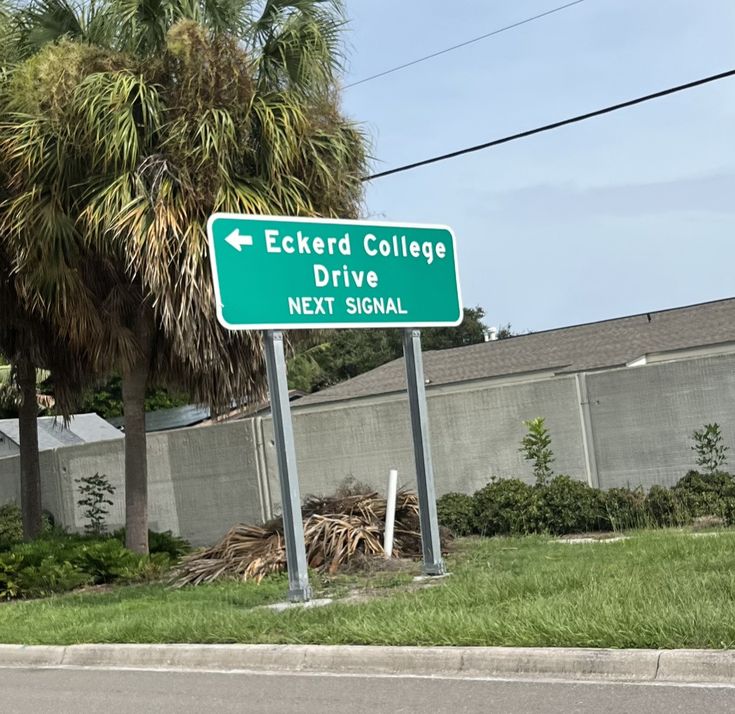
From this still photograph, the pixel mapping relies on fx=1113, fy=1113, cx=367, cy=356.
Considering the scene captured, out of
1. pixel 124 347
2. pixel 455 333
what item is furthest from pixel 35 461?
pixel 455 333

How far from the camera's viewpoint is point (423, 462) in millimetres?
11383

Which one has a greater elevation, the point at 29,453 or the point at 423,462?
the point at 29,453

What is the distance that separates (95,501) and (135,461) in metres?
5.74

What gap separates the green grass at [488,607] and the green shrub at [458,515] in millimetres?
1748

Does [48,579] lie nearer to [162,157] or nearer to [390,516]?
[390,516]

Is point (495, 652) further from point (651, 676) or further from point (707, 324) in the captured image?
point (707, 324)

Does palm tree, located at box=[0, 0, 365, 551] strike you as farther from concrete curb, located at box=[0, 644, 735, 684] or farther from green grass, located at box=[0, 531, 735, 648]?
concrete curb, located at box=[0, 644, 735, 684]

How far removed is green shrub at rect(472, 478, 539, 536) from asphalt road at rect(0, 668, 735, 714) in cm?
663

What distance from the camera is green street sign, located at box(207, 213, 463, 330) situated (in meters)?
10.0

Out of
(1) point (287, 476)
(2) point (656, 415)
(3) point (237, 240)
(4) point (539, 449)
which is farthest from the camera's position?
(4) point (539, 449)

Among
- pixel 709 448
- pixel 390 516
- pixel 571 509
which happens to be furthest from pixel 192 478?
pixel 709 448

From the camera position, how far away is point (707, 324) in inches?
1027

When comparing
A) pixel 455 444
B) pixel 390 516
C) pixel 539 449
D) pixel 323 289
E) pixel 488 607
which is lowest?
pixel 488 607

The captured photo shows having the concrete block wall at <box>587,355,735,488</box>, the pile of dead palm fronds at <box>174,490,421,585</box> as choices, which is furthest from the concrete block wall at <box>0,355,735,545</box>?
the pile of dead palm fronds at <box>174,490,421,585</box>
